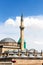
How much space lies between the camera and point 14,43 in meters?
48.8

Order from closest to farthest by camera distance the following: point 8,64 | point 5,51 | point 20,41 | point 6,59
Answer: point 8,64
point 6,59
point 5,51
point 20,41

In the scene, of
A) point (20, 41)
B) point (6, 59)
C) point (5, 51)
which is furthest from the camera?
point (20, 41)

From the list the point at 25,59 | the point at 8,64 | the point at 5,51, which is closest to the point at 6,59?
the point at 25,59

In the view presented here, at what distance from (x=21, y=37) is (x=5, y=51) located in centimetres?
504

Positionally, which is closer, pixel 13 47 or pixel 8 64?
pixel 8 64

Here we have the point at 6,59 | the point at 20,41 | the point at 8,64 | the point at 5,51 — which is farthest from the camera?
the point at 20,41

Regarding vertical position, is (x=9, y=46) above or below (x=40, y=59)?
above

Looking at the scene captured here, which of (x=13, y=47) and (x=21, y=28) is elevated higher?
(x=21, y=28)

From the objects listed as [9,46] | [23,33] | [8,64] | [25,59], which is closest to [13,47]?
[9,46]

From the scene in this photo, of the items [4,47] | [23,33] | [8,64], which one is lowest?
[8,64]

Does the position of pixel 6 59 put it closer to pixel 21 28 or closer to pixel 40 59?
pixel 40 59

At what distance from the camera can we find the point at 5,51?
4575 cm

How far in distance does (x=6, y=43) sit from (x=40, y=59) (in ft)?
43.9

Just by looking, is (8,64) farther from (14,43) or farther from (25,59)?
(14,43)
